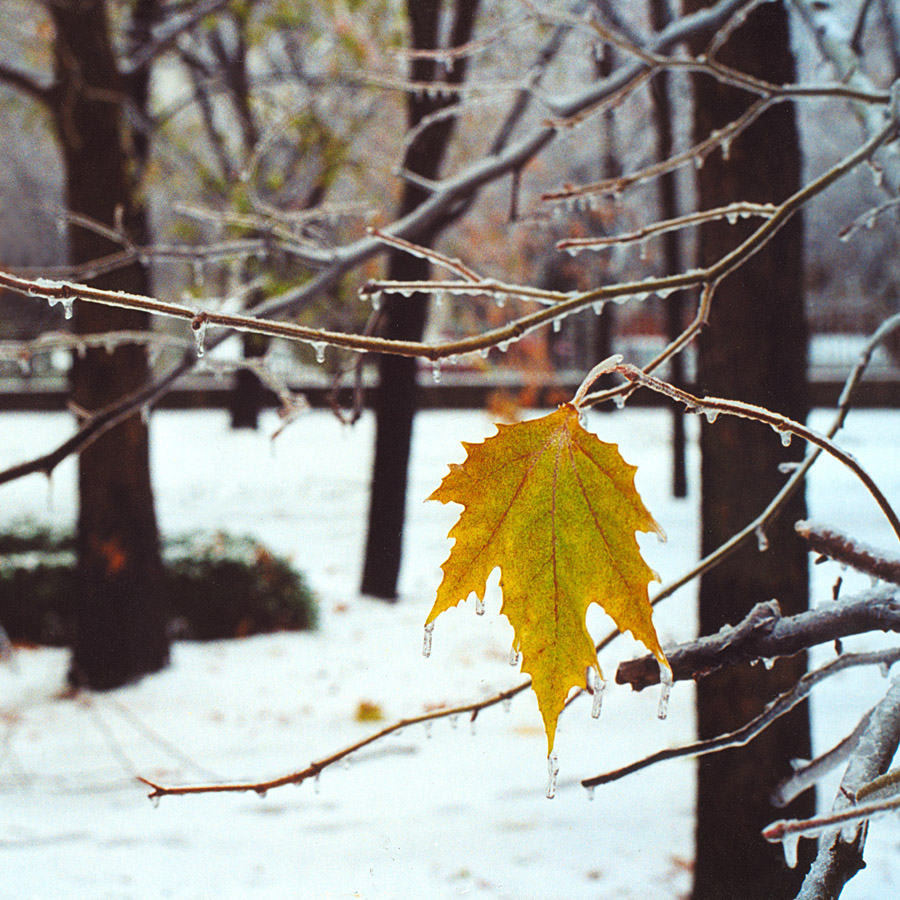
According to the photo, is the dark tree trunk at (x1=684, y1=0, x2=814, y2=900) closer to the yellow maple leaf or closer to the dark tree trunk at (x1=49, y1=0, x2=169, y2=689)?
the yellow maple leaf

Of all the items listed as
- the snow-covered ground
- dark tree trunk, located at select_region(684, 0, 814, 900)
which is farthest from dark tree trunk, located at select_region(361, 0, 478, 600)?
dark tree trunk, located at select_region(684, 0, 814, 900)

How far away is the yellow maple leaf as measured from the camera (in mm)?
546

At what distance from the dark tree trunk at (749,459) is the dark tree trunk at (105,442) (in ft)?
11.7

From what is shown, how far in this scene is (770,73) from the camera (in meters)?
2.28

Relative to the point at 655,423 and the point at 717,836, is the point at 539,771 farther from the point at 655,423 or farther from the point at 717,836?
the point at 655,423

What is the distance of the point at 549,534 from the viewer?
1.88 feet

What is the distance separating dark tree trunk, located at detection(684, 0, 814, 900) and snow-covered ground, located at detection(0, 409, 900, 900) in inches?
7.8

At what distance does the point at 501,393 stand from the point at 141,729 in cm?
1083

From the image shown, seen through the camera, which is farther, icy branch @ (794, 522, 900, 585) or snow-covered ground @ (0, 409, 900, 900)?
snow-covered ground @ (0, 409, 900, 900)

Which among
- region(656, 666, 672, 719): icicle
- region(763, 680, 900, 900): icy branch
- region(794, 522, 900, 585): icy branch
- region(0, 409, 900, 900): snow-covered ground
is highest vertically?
region(794, 522, 900, 585): icy branch

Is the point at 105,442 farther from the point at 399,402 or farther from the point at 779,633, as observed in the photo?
the point at 779,633

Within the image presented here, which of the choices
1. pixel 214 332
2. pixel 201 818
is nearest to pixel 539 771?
pixel 201 818

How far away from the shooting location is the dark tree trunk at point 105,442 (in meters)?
5.07

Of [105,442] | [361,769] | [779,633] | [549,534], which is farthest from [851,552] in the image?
[105,442]
